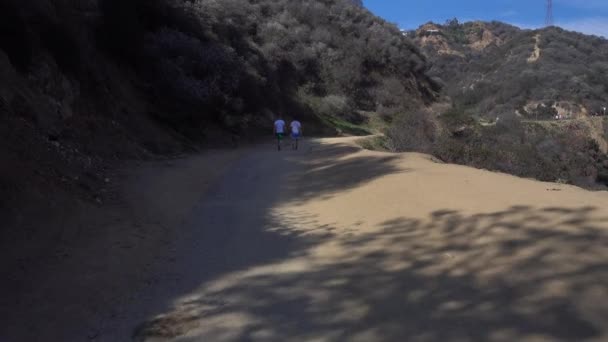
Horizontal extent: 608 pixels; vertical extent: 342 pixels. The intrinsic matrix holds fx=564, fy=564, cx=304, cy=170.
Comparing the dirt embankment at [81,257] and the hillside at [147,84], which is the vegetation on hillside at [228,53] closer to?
the hillside at [147,84]

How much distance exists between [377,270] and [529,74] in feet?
212

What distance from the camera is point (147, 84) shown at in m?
21.4

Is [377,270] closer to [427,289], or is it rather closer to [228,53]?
[427,289]

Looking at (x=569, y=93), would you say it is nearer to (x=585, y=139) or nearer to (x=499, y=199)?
(x=585, y=139)

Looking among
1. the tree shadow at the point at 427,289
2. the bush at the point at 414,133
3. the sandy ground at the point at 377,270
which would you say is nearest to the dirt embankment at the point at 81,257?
the sandy ground at the point at 377,270

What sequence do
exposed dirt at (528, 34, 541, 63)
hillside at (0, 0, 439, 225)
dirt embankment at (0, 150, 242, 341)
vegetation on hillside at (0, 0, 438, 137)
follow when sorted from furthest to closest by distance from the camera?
exposed dirt at (528, 34, 541, 63)
vegetation on hillside at (0, 0, 438, 137)
hillside at (0, 0, 439, 225)
dirt embankment at (0, 150, 242, 341)

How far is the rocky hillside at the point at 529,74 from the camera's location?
→ 191 feet

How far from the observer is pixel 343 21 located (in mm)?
52312

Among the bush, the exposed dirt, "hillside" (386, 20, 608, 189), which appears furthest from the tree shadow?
the exposed dirt

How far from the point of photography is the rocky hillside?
58306 millimetres

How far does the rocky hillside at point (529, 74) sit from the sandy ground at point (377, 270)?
36625 millimetres

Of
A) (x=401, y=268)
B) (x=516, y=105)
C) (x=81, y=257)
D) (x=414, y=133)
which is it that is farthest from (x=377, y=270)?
(x=516, y=105)

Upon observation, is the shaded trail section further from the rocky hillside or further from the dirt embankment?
the rocky hillside

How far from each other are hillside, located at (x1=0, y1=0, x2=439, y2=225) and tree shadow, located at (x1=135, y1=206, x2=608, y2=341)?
3.35 metres
